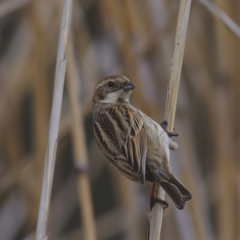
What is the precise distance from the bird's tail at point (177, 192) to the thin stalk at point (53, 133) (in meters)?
0.54

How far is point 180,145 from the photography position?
114 inches

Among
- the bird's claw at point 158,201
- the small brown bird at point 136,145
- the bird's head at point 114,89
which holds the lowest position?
the bird's claw at point 158,201

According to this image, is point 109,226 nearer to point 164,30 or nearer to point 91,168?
point 91,168

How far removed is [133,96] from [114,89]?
0.46 m

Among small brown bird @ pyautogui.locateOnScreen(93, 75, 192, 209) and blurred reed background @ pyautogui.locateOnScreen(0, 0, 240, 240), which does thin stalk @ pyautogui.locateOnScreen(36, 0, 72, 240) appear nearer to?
small brown bird @ pyautogui.locateOnScreen(93, 75, 192, 209)

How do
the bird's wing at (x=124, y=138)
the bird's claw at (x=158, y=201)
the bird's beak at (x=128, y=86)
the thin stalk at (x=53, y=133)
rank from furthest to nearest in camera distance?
the bird's beak at (x=128, y=86) → the bird's wing at (x=124, y=138) → the bird's claw at (x=158, y=201) → the thin stalk at (x=53, y=133)

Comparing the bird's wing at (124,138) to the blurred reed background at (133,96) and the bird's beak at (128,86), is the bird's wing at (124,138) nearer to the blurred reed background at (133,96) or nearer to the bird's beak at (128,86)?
the bird's beak at (128,86)

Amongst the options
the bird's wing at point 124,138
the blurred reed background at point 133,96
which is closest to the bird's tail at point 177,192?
the bird's wing at point 124,138

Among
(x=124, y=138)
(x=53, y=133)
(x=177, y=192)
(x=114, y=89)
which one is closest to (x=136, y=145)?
(x=124, y=138)

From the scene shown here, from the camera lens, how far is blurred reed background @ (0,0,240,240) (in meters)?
2.88

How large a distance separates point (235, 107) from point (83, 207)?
122 cm

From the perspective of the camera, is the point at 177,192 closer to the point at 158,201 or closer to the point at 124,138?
the point at 158,201

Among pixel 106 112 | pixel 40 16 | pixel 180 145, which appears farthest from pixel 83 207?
pixel 40 16

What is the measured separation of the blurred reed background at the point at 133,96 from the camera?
2.88 m
